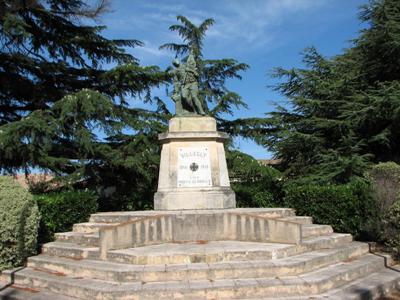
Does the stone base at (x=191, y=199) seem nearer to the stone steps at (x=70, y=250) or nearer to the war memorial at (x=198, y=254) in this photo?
the war memorial at (x=198, y=254)

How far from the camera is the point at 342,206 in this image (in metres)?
9.63

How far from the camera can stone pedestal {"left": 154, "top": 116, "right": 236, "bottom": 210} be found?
9.27 m

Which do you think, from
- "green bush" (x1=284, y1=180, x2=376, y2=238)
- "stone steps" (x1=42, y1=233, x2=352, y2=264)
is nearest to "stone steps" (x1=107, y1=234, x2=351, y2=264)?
"stone steps" (x1=42, y1=233, x2=352, y2=264)

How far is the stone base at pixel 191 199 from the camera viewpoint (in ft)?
30.3

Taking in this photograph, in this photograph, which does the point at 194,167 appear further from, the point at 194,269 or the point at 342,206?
the point at 194,269

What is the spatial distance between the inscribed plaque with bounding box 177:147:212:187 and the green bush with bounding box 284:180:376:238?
2605 millimetres

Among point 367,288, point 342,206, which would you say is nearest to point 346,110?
point 342,206

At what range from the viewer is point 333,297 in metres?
5.53

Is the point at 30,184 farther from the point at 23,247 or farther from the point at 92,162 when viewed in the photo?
the point at 23,247

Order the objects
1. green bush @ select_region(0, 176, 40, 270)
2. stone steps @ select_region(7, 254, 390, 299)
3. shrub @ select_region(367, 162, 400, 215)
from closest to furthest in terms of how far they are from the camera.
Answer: stone steps @ select_region(7, 254, 390, 299), green bush @ select_region(0, 176, 40, 270), shrub @ select_region(367, 162, 400, 215)

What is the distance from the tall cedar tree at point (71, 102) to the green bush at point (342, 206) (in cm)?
499

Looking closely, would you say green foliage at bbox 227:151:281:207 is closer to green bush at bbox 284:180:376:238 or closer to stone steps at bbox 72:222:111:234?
green bush at bbox 284:180:376:238

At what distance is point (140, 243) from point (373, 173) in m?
5.41

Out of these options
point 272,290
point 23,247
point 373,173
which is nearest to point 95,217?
point 23,247
